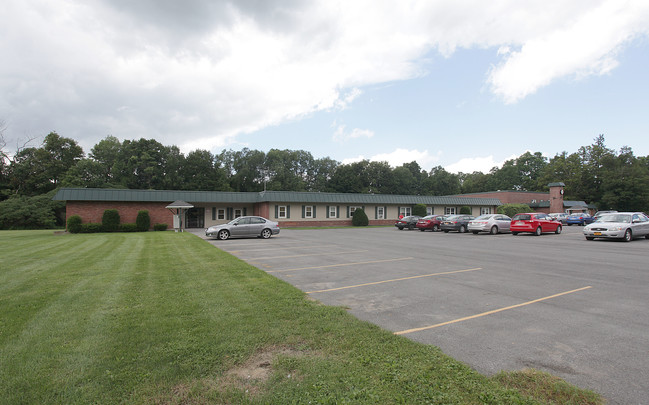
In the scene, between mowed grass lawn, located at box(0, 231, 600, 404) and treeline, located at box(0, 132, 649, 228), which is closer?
mowed grass lawn, located at box(0, 231, 600, 404)

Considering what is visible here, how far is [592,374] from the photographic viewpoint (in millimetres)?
3338

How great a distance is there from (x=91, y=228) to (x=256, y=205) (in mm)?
16728

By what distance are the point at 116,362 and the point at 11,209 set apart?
A: 47.6m

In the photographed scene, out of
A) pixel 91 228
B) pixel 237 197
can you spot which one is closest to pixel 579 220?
pixel 237 197

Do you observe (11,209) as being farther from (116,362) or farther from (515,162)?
(515,162)

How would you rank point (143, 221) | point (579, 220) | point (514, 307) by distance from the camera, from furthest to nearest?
point (579, 220) < point (143, 221) < point (514, 307)

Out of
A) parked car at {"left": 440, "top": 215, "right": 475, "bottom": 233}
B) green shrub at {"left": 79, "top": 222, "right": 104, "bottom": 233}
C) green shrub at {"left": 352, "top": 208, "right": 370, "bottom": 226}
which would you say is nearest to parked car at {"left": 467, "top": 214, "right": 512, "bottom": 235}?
parked car at {"left": 440, "top": 215, "right": 475, "bottom": 233}

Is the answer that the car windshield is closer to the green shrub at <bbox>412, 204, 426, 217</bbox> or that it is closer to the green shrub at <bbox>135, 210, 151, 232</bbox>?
the green shrub at <bbox>412, 204, 426, 217</bbox>

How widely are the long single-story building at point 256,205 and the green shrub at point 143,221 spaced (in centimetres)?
142

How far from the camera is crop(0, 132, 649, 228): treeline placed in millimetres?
50156

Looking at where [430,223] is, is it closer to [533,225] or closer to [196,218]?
[533,225]

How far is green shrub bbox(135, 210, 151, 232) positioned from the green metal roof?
1864mm

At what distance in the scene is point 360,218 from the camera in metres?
40.7

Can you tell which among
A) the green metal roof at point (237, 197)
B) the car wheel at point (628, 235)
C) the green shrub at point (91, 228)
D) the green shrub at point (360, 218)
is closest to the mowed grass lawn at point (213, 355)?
the car wheel at point (628, 235)
